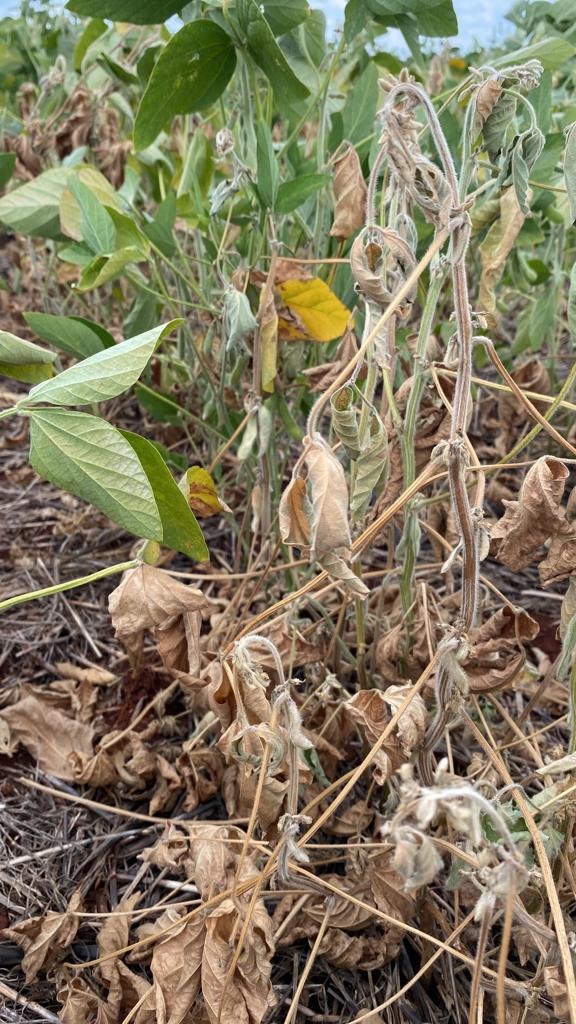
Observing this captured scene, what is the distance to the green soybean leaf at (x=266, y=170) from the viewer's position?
2.86ft

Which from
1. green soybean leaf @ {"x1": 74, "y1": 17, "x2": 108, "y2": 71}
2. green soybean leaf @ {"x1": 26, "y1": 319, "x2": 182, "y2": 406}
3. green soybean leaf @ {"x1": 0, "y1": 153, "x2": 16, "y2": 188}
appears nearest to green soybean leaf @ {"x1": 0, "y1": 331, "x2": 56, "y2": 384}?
green soybean leaf @ {"x1": 26, "y1": 319, "x2": 182, "y2": 406}

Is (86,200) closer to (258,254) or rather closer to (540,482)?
(258,254)

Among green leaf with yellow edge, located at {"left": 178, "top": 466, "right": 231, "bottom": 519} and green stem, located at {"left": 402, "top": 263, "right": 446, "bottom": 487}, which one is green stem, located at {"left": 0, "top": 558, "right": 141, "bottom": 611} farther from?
green stem, located at {"left": 402, "top": 263, "right": 446, "bottom": 487}

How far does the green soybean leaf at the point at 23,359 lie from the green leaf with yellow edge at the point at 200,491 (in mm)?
162

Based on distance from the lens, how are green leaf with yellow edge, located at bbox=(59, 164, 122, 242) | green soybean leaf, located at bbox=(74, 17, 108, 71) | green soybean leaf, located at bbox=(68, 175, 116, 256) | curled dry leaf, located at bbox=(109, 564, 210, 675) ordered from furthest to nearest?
green soybean leaf, located at bbox=(74, 17, 108, 71) → green leaf with yellow edge, located at bbox=(59, 164, 122, 242) → green soybean leaf, located at bbox=(68, 175, 116, 256) → curled dry leaf, located at bbox=(109, 564, 210, 675)

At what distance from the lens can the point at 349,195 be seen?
88 centimetres

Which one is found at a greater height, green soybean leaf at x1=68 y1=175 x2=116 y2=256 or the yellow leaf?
green soybean leaf at x1=68 y1=175 x2=116 y2=256

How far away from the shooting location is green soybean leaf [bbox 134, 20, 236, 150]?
848 mm

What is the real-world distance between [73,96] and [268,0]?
0.60m

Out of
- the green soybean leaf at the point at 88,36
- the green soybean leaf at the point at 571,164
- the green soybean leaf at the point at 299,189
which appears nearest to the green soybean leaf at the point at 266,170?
the green soybean leaf at the point at 299,189

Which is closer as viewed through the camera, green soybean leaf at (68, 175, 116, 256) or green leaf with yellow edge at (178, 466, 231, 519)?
green leaf with yellow edge at (178, 466, 231, 519)

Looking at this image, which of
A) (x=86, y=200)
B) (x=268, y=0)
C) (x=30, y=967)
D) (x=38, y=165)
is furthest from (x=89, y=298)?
(x=30, y=967)

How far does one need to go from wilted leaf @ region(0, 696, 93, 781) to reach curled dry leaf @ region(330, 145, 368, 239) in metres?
0.66

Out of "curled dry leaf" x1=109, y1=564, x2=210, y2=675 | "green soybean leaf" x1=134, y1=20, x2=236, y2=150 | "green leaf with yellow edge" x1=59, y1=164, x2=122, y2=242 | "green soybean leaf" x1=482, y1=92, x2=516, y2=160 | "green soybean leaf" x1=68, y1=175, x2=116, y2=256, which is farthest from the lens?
"green leaf with yellow edge" x1=59, y1=164, x2=122, y2=242
